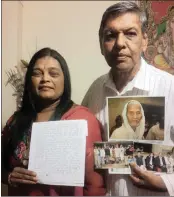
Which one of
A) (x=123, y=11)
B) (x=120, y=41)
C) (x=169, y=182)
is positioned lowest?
(x=169, y=182)

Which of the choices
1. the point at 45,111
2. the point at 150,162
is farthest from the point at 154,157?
the point at 45,111

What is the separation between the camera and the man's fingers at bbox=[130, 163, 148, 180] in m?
1.04

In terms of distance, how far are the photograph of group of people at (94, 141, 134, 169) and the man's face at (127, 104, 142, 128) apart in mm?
77

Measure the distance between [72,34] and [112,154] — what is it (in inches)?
20.7

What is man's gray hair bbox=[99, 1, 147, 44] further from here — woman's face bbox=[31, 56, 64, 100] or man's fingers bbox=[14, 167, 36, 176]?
man's fingers bbox=[14, 167, 36, 176]

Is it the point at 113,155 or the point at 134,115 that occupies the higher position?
the point at 134,115

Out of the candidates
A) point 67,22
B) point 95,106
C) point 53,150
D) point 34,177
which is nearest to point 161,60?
point 95,106

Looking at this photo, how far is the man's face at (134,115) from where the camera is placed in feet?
3.52

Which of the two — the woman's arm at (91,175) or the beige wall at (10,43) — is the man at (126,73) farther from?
the beige wall at (10,43)

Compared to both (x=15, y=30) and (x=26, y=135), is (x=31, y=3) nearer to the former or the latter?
(x=15, y=30)

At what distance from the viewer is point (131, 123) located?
108 centimetres

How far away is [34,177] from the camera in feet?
3.61

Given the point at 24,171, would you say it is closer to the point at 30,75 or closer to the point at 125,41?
the point at 30,75

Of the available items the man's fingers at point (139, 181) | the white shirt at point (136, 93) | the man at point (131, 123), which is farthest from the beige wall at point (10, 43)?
the man's fingers at point (139, 181)
